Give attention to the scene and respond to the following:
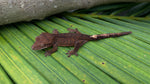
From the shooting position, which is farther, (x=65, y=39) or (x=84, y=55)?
(x=65, y=39)

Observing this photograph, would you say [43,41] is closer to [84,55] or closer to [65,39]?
[65,39]

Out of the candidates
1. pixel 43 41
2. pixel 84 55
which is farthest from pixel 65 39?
pixel 84 55

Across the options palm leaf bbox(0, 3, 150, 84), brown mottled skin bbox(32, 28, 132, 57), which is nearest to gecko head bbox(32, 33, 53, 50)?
brown mottled skin bbox(32, 28, 132, 57)

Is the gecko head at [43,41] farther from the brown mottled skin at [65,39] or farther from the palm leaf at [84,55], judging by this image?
the palm leaf at [84,55]

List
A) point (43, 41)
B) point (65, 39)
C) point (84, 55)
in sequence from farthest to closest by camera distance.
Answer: point (65, 39) → point (43, 41) → point (84, 55)

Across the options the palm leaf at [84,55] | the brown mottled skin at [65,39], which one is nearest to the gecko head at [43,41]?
the brown mottled skin at [65,39]

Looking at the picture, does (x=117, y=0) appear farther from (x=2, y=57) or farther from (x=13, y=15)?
(x=2, y=57)
